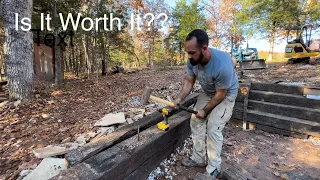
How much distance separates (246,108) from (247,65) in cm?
682

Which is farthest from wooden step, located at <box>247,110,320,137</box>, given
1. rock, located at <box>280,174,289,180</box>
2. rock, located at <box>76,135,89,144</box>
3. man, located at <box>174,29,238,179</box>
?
rock, located at <box>76,135,89,144</box>

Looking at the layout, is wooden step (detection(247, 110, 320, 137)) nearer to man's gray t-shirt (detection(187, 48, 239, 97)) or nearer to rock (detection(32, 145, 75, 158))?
man's gray t-shirt (detection(187, 48, 239, 97))

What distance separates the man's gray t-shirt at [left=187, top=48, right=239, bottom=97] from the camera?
201 cm

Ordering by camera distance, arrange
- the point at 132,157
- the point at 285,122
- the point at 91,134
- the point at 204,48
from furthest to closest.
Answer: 1. the point at 285,122
2. the point at 91,134
3. the point at 204,48
4. the point at 132,157

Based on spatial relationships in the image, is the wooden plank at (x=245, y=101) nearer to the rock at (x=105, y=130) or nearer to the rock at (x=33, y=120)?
the rock at (x=105, y=130)

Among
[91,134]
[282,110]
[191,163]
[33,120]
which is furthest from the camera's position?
[33,120]

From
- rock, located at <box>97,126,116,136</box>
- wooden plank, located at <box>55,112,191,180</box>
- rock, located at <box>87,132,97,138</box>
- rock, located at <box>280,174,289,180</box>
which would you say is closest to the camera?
wooden plank, located at <box>55,112,191,180</box>

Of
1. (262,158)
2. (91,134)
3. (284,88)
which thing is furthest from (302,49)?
(91,134)

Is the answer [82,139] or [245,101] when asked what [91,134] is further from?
[245,101]

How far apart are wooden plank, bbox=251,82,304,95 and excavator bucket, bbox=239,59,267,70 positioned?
604cm

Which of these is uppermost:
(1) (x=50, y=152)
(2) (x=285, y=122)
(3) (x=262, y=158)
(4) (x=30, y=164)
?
(2) (x=285, y=122)

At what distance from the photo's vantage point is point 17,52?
15.6 ft

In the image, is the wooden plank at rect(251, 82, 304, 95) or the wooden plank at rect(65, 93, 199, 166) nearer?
the wooden plank at rect(65, 93, 199, 166)

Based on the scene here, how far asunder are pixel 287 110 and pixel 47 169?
3893 millimetres
